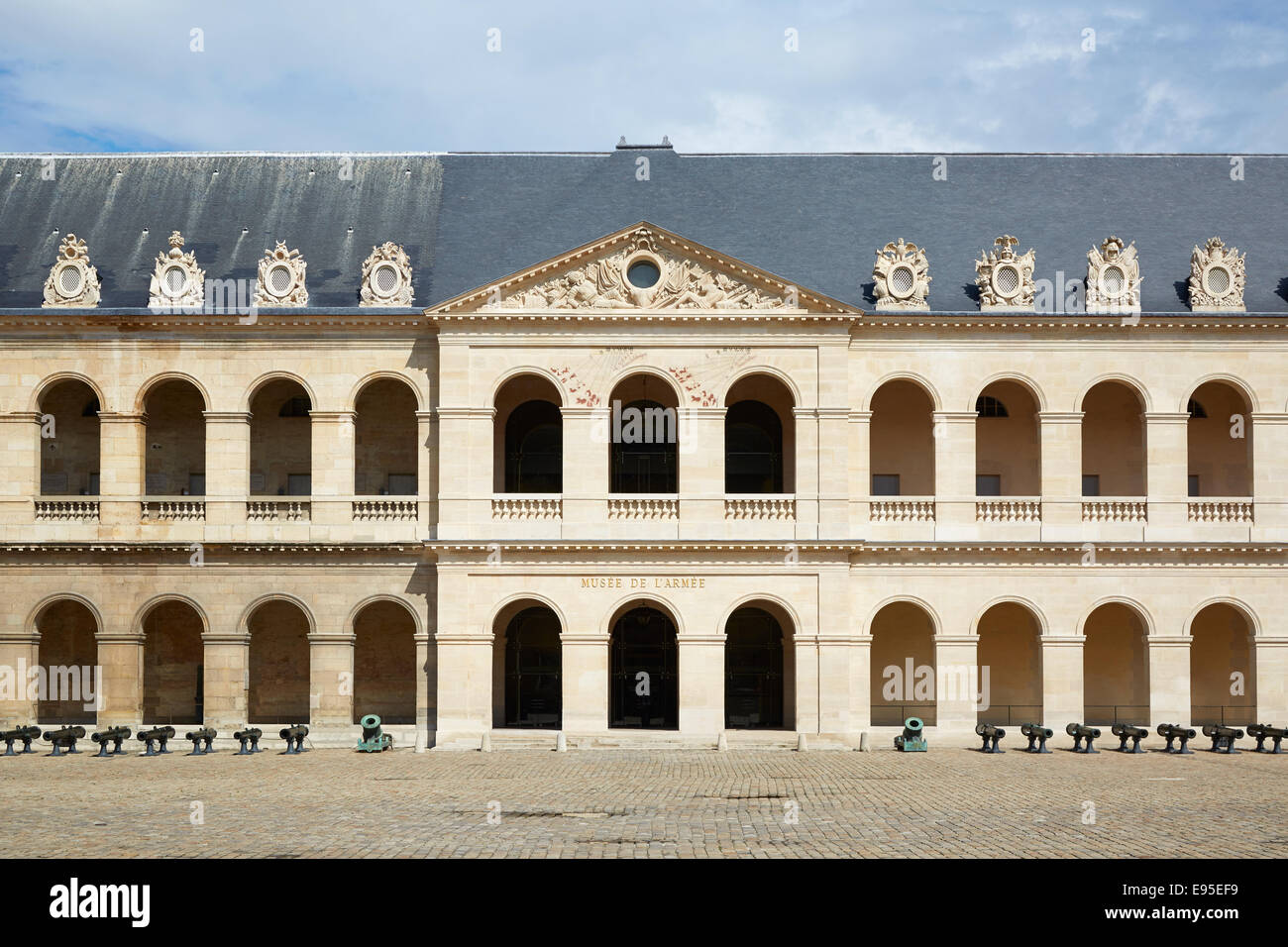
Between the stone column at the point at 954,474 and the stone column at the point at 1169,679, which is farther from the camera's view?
the stone column at the point at 954,474

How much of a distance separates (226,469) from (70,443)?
5.91 metres

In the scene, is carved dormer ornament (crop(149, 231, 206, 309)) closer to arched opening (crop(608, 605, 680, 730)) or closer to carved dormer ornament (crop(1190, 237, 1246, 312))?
arched opening (crop(608, 605, 680, 730))

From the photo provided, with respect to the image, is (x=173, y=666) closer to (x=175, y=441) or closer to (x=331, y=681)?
(x=331, y=681)

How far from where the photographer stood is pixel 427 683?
3719 centimetres

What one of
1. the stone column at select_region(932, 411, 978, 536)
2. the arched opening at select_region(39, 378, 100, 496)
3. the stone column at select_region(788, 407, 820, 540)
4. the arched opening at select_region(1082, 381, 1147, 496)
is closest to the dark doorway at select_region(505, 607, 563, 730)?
the stone column at select_region(788, 407, 820, 540)

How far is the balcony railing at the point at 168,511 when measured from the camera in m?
37.8

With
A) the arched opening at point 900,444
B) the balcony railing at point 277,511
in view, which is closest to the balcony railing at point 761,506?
the arched opening at point 900,444

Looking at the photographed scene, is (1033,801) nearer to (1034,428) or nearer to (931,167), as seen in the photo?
(1034,428)

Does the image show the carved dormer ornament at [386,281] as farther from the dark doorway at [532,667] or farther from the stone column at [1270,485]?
the stone column at [1270,485]

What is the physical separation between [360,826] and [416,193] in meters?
25.3

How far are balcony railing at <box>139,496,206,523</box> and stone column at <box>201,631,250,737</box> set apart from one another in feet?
10.5

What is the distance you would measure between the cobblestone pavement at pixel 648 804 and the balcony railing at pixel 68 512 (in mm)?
6983

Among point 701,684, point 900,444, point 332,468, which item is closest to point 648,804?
point 701,684

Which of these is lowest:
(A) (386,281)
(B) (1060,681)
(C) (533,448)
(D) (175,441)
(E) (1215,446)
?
(B) (1060,681)
